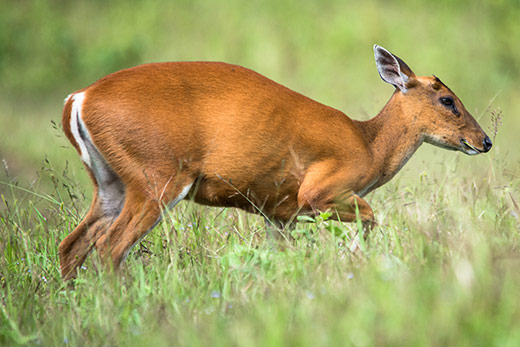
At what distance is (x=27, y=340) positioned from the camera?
11.0 ft

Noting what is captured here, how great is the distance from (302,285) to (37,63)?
47.4ft

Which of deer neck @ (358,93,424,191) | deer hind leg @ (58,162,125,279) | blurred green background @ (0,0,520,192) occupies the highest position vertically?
deer neck @ (358,93,424,191)

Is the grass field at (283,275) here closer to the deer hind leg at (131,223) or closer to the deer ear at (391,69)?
the deer hind leg at (131,223)

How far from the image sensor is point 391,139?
5.46 metres

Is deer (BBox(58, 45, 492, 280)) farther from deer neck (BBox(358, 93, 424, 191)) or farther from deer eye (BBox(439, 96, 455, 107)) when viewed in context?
deer eye (BBox(439, 96, 455, 107))

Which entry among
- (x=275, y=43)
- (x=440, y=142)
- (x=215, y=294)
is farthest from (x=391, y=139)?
(x=275, y=43)

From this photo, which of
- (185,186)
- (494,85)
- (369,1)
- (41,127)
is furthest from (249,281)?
(369,1)

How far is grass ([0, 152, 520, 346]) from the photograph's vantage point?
2.90 meters

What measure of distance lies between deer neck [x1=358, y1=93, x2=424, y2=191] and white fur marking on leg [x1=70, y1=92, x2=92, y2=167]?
6.03 feet

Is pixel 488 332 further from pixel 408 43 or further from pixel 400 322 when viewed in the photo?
pixel 408 43

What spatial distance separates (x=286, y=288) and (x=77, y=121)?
1.73 meters

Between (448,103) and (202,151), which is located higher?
(448,103)

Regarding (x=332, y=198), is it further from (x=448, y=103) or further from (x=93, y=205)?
(x=93, y=205)

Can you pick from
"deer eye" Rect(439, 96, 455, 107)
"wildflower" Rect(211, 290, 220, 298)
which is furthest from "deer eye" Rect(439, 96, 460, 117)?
"wildflower" Rect(211, 290, 220, 298)
